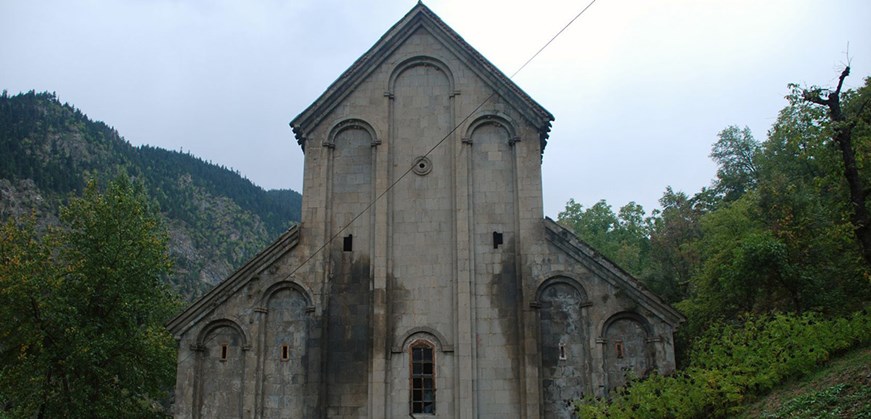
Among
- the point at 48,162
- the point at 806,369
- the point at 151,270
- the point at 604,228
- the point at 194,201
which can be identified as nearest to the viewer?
the point at 806,369

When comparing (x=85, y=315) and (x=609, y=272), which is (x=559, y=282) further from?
(x=85, y=315)

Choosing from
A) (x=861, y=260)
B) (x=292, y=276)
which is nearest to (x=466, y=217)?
(x=292, y=276)

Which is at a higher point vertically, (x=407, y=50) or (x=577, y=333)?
(x=407, y=50)

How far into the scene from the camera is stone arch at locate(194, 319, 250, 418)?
18297mm

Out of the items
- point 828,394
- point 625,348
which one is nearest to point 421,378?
point 625,348

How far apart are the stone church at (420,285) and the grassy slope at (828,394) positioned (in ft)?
9.21

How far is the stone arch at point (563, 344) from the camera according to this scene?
57.9ft

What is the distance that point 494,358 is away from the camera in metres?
18.2

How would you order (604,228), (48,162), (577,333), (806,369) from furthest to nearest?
(48,162) → (604,228) → (577,333) → (806,369)

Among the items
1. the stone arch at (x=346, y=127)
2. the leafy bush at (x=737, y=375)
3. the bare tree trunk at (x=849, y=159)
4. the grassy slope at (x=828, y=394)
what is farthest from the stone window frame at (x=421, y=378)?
the bare tree trunk at (x=849, y=159)

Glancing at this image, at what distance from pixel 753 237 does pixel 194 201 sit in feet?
559

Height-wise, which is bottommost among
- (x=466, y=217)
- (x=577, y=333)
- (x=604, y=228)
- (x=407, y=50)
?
(x=577, y=333)

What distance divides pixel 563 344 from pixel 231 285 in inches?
357

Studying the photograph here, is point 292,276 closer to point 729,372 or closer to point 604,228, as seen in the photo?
point 729,372
